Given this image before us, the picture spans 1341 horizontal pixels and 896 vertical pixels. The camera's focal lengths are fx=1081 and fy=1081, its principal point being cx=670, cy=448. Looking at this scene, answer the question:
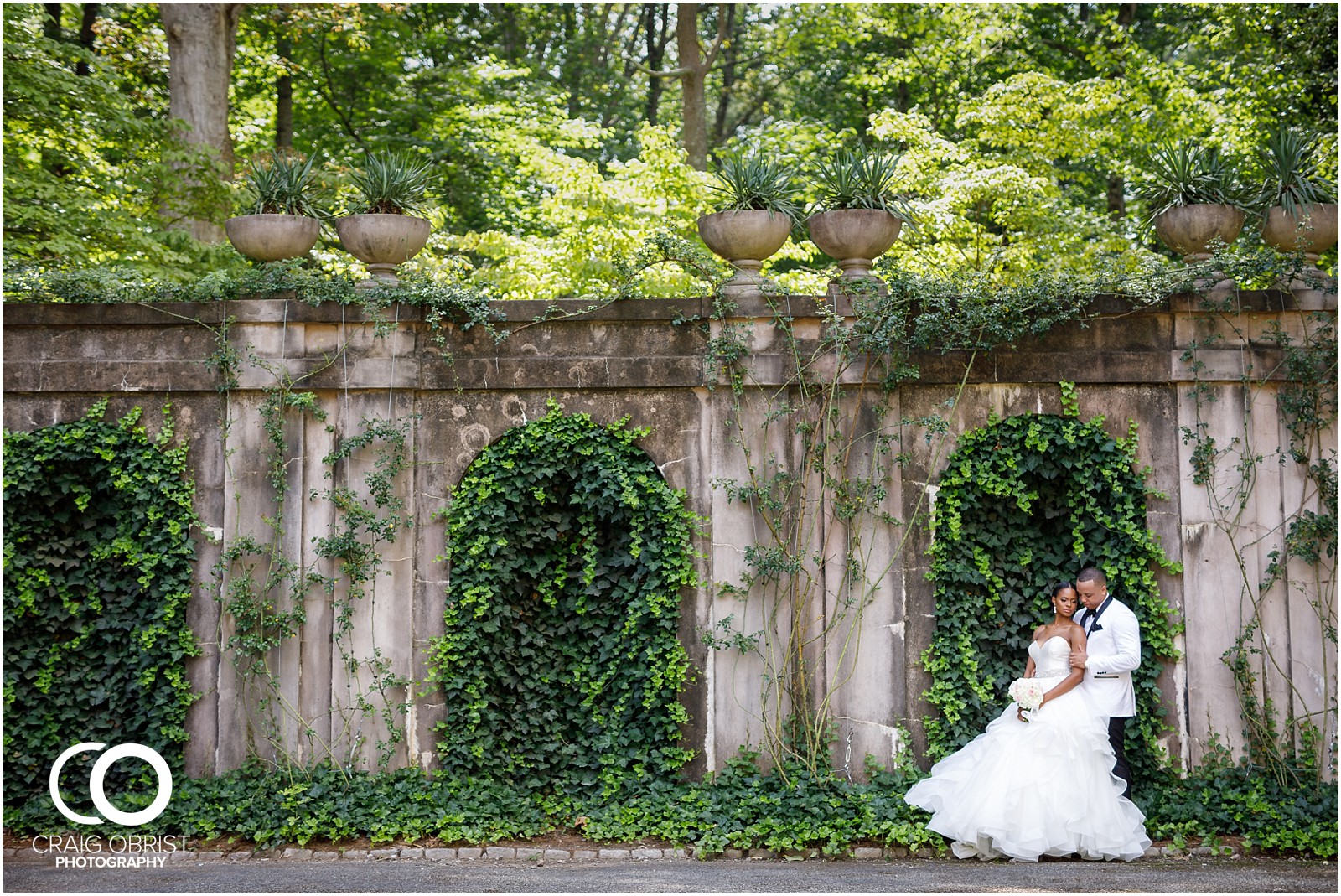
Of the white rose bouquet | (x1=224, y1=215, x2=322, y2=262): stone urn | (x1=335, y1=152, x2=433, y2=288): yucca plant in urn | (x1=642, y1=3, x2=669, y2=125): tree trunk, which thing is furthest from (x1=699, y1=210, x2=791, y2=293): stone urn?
(x1=642, y1=3, x2=669, y2=125): tree trunk

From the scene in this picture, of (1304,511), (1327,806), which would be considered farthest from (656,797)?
(1304,511)

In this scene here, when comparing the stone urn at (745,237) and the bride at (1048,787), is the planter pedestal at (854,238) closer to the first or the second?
the stone urn at (745,237)

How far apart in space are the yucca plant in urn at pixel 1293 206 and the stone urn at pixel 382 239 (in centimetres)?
625

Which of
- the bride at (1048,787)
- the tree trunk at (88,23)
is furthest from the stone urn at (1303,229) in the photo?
the tree trunk at (88,23)

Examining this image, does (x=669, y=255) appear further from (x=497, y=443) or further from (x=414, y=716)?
(x=414, y=716)

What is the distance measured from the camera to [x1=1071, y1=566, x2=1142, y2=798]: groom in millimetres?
7066

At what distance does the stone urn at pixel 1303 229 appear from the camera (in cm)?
774

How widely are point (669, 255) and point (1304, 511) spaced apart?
492 centimetres

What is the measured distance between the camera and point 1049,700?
278 inches

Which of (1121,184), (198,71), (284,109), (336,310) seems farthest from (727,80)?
(336,310)

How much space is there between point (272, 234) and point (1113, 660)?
22.0 ft

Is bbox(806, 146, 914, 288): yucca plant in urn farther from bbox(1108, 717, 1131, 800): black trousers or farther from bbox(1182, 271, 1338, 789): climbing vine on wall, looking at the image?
bbox(1108, 717, 1131, 800): black trousers

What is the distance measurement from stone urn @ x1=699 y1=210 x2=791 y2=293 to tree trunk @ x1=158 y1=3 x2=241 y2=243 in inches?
323

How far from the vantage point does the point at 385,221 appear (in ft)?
26.4
